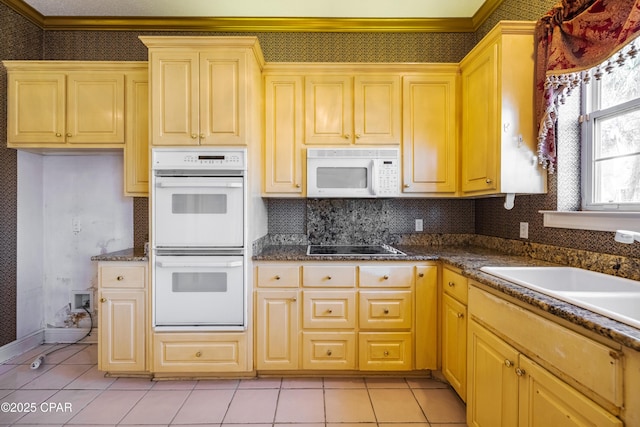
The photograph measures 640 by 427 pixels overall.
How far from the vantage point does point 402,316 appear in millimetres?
2221

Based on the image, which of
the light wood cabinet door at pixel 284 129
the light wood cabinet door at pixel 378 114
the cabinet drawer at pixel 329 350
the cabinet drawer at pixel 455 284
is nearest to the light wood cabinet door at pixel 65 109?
the light wood cabinet door at pixel 284 129

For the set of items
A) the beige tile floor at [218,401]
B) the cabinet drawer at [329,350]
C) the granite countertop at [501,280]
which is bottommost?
the beige tile floor at [218,401]

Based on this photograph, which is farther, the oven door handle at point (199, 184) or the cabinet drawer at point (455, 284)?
the oven door handle at point (199, 184)

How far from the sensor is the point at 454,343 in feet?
6.57

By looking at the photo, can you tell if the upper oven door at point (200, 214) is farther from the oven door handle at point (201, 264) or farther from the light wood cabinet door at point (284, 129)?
the light wood cabinet door at point (284, 129)

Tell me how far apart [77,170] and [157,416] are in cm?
218

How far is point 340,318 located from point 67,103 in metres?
2.63

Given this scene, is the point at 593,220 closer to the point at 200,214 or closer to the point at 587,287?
the point at 587,287

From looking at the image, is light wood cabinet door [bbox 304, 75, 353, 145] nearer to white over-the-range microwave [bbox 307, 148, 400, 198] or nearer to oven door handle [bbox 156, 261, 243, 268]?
white over-the-range microwave [bbox 307, 148, 400, 198]

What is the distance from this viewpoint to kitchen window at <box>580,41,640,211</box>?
61.9 inches

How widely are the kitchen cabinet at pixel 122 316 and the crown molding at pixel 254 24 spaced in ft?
6.91

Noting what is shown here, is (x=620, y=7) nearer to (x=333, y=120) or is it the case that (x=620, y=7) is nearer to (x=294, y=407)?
(x=333, y=120)

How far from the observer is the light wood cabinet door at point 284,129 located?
2.51 meters

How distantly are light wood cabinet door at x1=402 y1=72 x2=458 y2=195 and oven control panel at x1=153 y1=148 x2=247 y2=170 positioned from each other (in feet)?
4.24
